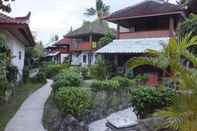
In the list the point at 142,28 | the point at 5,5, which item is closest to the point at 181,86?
the point at 5,5

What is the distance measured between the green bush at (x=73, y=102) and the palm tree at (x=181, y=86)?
18.6 feet

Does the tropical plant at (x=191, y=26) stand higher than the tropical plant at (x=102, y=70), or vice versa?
the tropical plant at (x=191, y=26)

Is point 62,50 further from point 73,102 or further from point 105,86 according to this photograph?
point 73,102

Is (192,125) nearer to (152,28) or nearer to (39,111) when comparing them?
(39,111)

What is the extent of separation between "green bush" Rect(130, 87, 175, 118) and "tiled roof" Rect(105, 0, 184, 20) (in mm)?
A: 13119

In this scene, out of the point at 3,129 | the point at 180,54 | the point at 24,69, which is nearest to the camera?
the point at 180,54

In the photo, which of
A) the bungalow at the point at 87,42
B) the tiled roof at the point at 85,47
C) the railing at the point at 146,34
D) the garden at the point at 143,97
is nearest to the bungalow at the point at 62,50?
the bungalow at the point at 87,42

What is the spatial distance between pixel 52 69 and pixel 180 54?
27.2 m

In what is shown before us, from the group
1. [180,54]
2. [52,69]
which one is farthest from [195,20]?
[52,69]

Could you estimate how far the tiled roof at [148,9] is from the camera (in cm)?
2231

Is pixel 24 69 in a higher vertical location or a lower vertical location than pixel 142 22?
lower

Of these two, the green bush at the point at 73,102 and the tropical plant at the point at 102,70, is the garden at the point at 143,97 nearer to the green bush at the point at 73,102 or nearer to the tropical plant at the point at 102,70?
the green bush at the point at 73,102

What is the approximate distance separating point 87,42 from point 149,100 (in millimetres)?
29434

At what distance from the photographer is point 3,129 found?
10617 mm
